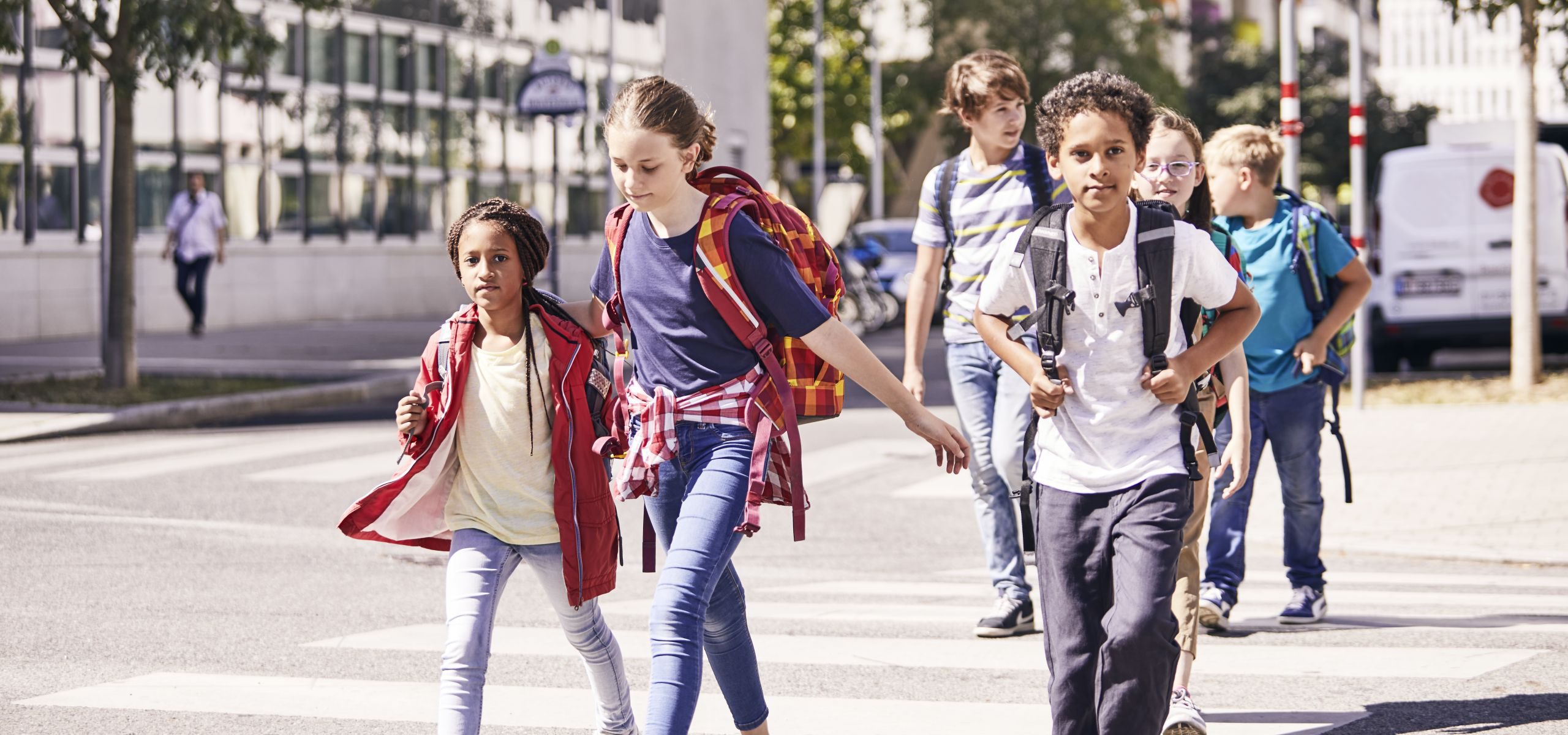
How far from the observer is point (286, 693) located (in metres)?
5.57

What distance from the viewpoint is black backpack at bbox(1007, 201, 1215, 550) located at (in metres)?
3.96

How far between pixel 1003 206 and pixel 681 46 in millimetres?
30232

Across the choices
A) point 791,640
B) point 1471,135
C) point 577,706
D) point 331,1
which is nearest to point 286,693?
point 577,706

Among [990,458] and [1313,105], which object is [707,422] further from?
[1313,105]

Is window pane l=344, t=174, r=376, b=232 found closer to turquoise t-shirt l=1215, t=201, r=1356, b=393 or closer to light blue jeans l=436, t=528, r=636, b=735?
turquoise t-shirt l=1215, t=201, r=1356, b=393

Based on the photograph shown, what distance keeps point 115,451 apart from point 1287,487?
25.9 ft

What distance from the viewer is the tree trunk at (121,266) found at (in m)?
14.6

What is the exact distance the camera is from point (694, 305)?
414 centimetres

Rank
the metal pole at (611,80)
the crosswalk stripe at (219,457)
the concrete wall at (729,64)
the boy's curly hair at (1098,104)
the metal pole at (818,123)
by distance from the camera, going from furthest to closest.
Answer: the metal pole at (818,123) → the concrete wall at (729,64) → the metal pole at (611,80) → the crosswalk stripe at (219,457) → the boy's curly hair at (1098,104)

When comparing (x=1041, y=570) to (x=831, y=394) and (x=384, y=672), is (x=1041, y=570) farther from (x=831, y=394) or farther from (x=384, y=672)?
(x=384, y=672)

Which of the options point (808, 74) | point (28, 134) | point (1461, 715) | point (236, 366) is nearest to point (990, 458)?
point (1461, 715)

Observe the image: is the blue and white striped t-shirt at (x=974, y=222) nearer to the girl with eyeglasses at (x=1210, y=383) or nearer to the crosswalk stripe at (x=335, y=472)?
the girl with eyeglasses at (x=1210, y=383)

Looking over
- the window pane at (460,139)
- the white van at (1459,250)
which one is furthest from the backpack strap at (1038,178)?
the window pane at (460,139)

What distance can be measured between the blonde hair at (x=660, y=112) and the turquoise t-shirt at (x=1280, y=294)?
2700 millimetres
